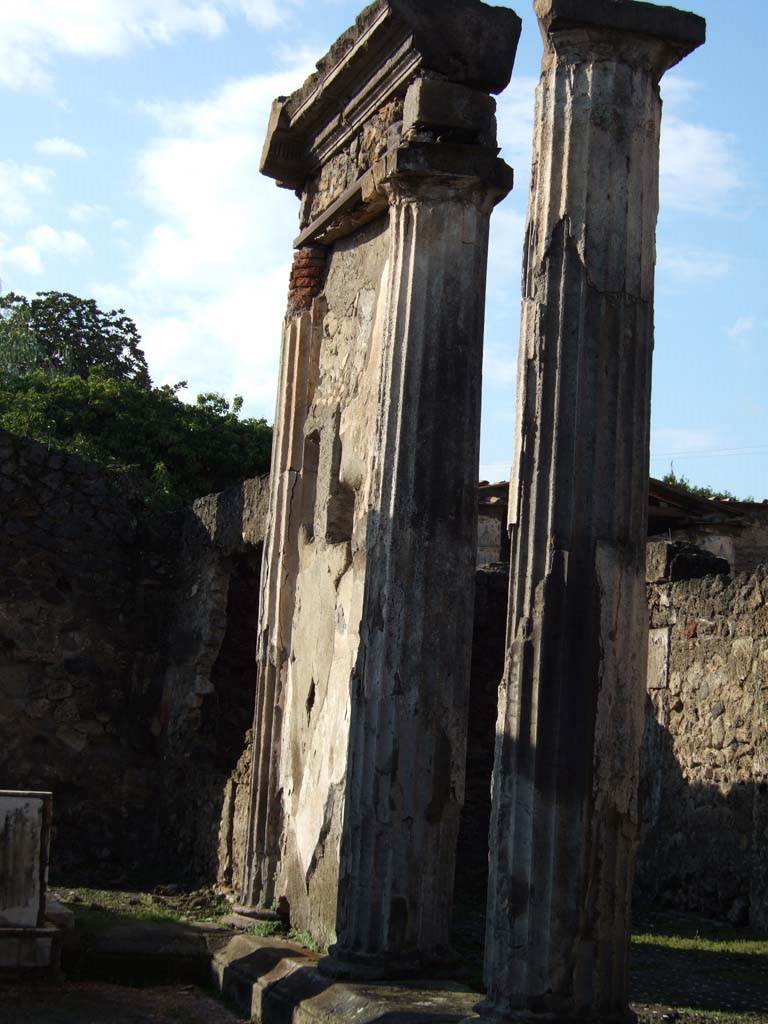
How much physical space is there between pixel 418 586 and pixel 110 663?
4.78 m

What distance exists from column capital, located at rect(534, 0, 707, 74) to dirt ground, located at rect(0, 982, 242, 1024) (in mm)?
3607

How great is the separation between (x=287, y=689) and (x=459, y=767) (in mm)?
1501

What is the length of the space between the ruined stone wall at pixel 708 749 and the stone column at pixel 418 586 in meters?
2.64

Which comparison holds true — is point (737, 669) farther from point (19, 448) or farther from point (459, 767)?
point (19, 448)

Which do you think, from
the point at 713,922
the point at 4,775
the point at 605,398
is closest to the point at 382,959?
the point at 605,398

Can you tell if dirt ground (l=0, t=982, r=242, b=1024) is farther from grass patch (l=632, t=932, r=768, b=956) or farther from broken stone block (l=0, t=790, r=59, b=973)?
grass patch (l=632, t=932, r=768, b=956)

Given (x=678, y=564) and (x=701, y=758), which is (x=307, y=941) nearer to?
(x=701, y=758)

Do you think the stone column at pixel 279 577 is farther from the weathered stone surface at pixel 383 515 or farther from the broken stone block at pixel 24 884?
the broken stone block at pixel 24 884

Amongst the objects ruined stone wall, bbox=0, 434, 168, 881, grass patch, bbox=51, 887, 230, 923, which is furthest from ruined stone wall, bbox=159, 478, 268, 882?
grass patch, bbox=51, 887, 230, 923

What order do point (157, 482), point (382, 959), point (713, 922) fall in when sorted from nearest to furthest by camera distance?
point (382, 959) < point (713, 922) < point (157, 482)

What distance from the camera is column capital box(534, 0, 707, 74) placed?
428 centimetres

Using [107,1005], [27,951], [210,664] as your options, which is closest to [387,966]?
[107,1005]

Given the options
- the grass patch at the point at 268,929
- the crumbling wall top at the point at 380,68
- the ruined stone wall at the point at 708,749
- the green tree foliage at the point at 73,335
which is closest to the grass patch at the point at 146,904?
the grass patch at the point at 268,929

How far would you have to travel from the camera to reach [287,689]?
6859mm
